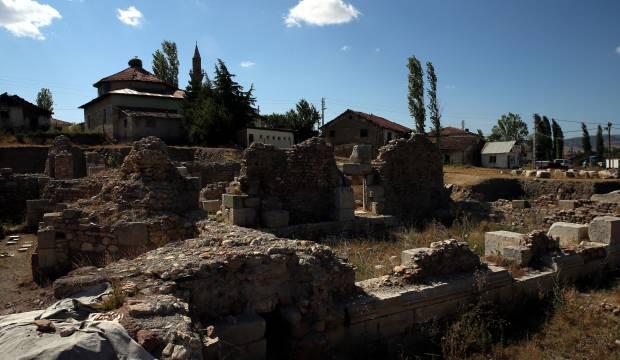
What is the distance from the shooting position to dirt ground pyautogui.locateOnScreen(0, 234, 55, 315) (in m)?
6.65

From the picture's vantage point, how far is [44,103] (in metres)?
60.3

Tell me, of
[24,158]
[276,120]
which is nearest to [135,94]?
[24,158]

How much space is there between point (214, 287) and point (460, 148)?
4604cm

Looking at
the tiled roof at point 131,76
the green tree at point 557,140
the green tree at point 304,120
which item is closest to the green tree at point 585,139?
the green tree at point 557,140

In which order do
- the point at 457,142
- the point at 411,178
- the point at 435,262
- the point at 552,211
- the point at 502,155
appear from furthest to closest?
the point at 457,142 < the point at 502,155 < the point at 411,178 < the point at 552,211 < the point at 435,262

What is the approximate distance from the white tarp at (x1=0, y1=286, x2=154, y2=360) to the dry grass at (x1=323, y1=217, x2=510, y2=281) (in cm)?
441

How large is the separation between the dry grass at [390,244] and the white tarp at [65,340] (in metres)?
4.41

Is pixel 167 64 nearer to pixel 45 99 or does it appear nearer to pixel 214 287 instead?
pixel 45 99

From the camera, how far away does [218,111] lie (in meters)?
35.4

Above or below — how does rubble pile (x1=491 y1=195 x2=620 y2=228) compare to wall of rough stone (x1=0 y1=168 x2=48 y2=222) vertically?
below

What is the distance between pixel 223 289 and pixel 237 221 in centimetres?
657

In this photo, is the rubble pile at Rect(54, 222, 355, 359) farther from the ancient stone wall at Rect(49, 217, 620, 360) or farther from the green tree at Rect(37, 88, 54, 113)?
the green tree at Rect(37, 88, 54, 113)

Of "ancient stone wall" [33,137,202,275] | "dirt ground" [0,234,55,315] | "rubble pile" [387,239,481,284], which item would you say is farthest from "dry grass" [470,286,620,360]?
"ancient stone wall" [33,137,202,275]

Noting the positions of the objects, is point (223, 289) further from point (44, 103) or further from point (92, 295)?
point (44, 103)
